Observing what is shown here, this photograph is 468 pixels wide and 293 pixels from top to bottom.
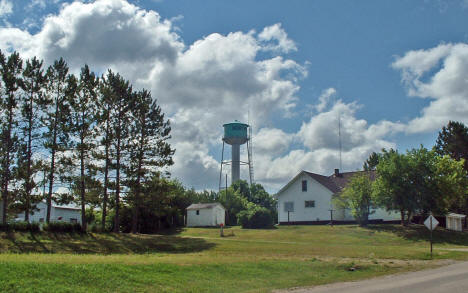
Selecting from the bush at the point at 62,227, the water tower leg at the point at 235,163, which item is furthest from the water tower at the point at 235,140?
the bush at the point at 62,227

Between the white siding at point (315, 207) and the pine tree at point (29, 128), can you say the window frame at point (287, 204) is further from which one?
the pine tree at point (29, 128)

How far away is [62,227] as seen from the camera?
3688cm

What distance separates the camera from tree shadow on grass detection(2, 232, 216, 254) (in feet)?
95.0

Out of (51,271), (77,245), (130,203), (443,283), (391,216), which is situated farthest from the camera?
(391,216)

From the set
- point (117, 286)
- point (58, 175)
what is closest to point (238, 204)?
point (58, 175)

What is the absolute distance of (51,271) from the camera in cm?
1349

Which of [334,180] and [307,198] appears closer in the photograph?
[307,198]

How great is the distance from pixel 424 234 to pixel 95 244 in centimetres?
2943

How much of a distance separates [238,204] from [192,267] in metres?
49.3

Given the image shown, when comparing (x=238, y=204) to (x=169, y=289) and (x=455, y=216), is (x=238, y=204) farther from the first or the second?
(x=169, y=289)

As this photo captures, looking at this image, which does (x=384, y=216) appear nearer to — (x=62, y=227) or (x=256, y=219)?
(x=256, y=219)

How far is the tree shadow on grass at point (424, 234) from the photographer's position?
3888 centimetres

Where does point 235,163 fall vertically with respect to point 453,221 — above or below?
above

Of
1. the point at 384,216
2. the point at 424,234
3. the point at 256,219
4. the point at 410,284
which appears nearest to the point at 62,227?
the point at 256,219
